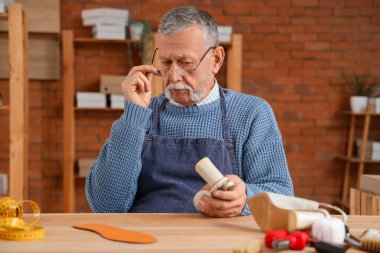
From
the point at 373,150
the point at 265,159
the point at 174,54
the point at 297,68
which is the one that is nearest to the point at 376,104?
the point at 373,150

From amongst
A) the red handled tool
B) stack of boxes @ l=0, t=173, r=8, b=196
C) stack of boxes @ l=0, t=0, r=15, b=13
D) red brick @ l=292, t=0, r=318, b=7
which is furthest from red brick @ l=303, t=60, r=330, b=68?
the red handled tool


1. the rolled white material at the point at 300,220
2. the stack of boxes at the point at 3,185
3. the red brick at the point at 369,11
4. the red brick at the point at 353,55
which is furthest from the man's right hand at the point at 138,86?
the red brick at the point at 369,11

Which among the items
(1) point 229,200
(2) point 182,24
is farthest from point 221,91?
(1) point 229,200

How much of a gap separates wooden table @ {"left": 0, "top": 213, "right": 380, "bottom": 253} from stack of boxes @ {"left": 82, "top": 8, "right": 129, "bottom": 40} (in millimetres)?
3532

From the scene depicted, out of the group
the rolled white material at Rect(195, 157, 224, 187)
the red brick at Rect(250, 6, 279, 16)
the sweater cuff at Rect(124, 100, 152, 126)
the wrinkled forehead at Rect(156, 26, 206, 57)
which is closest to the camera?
the rolled white material at Rect(195, 157, 224, 187)

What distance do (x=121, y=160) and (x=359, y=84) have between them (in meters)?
3.80

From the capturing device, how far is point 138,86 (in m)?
2.04

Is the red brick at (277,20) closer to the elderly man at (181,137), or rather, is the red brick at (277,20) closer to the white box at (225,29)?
the white box at (225,29)

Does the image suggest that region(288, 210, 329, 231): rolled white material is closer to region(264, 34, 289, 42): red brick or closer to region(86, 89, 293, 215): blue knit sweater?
region(86, 89, 293, 215): blue knit sweater

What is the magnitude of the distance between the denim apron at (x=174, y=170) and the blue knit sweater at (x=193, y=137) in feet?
0.14

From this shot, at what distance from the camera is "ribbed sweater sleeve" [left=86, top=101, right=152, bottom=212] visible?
1955 millimetres

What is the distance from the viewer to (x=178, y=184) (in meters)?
2.04

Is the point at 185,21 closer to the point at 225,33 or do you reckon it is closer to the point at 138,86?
the point at 138,86

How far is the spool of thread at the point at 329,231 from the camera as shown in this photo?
50.1 inches
